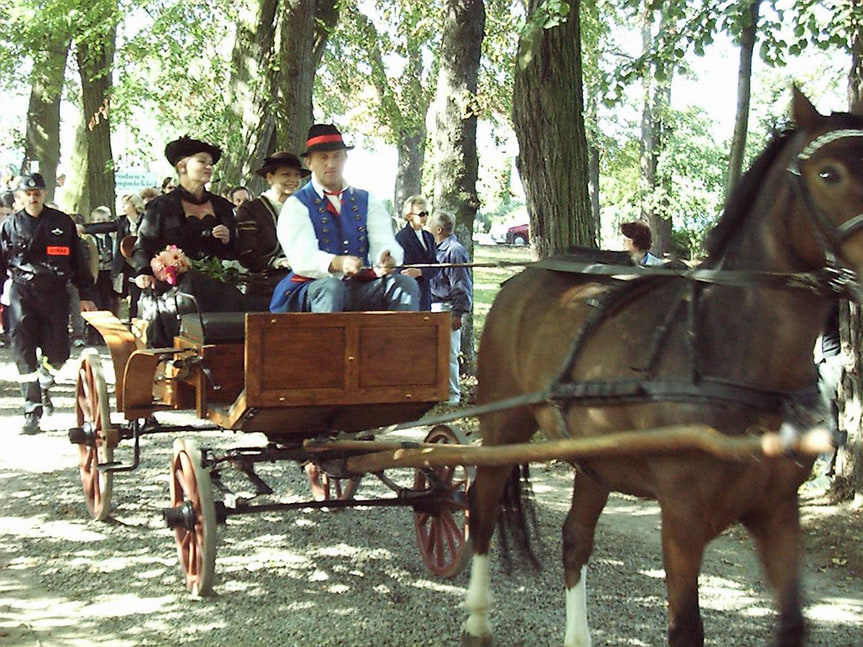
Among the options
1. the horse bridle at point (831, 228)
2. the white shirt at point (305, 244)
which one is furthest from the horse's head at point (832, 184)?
the white shirt at point (305, 244)

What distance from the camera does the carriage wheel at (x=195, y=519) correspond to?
5.67m

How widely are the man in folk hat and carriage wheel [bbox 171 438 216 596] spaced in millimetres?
999

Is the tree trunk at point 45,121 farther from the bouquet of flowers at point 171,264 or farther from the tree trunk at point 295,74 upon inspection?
the bouquet of flowers at point 171,264

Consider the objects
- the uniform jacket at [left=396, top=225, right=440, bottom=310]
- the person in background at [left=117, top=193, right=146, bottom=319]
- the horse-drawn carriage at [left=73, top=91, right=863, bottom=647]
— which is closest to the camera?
the horse-drawn carriage at [left=73, top=91, right=863, bottom=647]

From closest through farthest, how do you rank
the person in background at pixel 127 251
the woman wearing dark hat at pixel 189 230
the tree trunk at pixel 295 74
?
the woman wearing dark hat at pixel 189 230 < the person in background at pixel 127 251 < the tree trunk at pixel 295 74

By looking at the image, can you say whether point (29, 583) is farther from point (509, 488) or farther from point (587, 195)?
point (587, 195)

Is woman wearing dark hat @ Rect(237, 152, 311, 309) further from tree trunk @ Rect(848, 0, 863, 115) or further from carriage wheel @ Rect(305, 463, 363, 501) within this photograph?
tree trunk @ Rect(848, 0, 863, 115)

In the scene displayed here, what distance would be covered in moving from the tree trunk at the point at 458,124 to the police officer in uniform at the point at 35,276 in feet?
14.0

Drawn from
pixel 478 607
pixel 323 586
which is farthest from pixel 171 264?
pixel 478 607

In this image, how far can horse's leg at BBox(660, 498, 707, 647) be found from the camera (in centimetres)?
387

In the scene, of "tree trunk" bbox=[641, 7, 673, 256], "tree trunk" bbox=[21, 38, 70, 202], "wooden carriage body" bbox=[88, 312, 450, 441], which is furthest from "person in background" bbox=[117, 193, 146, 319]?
"tree trunk" bbox=[641, 7, 673, 256]

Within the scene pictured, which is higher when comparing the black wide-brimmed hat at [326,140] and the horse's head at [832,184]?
the black wide-brimmed hat at [326,140]

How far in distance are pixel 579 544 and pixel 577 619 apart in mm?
346

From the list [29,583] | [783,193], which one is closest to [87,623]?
[29,583]
